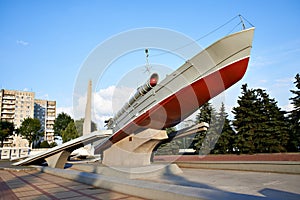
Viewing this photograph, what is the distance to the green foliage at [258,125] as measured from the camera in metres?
19.1

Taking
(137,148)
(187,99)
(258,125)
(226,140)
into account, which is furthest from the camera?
(226,140)

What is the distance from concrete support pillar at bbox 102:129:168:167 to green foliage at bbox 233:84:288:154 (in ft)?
30.7

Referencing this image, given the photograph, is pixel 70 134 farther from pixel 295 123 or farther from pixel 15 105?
pixel 295 123

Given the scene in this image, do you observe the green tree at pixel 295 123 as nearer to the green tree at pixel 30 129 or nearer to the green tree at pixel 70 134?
the green tree at pixel 70 134

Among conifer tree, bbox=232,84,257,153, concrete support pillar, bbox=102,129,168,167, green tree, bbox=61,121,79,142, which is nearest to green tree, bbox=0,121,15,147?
green tree, bbox=61,121,79,142

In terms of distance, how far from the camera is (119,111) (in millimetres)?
16406

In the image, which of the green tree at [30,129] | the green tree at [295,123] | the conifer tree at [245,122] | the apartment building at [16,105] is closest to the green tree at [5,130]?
the green tree at [30,129]

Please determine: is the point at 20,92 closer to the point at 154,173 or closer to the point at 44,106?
the point at 44,106

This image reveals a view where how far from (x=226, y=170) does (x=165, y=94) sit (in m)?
4.76

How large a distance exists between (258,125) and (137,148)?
11551 millimetres

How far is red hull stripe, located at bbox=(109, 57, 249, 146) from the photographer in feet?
36.9

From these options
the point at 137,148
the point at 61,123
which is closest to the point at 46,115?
the point at 61,123

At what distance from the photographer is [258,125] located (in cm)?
1980

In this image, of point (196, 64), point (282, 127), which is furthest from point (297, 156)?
point (196, 64)
